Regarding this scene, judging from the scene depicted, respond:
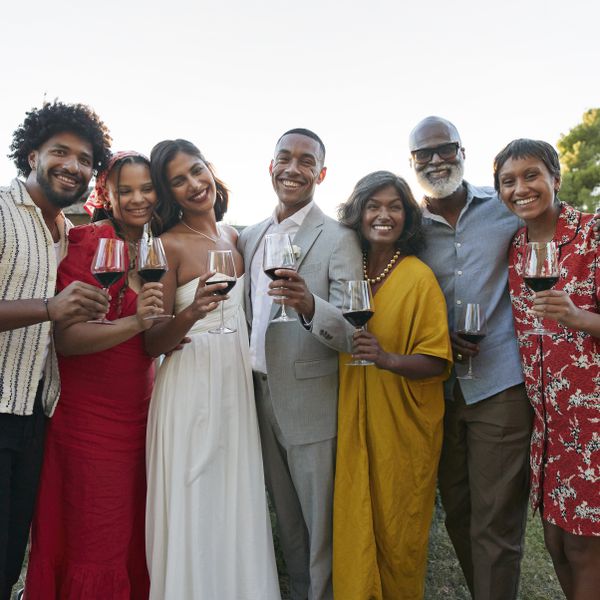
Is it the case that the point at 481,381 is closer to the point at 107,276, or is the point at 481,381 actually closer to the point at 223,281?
the point at 223,281

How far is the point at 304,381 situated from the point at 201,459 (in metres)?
0.71

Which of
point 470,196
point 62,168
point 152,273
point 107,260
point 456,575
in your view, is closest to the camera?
point 107,260

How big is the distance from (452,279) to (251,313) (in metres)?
1.26

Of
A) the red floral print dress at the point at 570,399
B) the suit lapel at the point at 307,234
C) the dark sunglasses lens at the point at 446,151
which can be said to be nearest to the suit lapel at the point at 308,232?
the suit lapel at the point at 307,234

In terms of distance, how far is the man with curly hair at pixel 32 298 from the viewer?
8.07ft


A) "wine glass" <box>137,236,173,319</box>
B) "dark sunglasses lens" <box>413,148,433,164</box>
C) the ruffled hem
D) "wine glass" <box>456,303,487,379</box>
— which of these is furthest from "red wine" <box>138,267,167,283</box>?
"dark sunglasses lens" <box>413,148,433,164</box>

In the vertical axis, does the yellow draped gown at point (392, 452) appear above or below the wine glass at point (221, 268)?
below

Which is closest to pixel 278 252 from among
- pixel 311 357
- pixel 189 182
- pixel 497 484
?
pixel 311 357

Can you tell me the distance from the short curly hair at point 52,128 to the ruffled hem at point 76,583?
2184mm

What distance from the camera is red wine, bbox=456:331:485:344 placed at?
3.04m

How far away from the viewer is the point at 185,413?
302 cm

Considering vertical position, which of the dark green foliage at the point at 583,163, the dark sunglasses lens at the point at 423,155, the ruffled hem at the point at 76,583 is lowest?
the ruffled hem at the point at 76,583

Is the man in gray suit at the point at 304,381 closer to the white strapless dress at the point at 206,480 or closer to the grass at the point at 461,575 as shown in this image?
the white strapless dress at the point at 206,480

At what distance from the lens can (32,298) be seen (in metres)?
2.57
